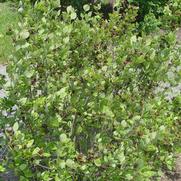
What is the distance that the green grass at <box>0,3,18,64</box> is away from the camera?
9945 millimetres

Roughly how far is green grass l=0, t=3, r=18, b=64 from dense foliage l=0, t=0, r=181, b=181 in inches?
203

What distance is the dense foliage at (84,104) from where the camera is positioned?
11.8ft

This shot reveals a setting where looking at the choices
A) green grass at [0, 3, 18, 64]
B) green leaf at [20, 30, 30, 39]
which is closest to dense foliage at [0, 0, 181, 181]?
green leaf at [20, 30, 30, 39]

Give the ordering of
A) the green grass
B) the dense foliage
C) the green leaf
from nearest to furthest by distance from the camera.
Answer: the green leaf, the dense foliage, the green grass

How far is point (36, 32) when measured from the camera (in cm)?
434

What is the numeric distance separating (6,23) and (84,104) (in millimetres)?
8341

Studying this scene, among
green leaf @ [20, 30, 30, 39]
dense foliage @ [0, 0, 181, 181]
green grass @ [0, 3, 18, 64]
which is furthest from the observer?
green grass @ [0, 3, 18, 64]

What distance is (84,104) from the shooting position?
4137 mm

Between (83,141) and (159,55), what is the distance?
1.28m

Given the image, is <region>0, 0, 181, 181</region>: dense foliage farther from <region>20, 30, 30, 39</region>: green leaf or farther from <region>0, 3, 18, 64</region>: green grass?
<region>0, 3, 18, 64</region>: green grass

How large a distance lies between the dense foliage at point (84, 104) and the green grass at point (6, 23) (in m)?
5.15

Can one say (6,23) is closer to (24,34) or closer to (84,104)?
(84,104)

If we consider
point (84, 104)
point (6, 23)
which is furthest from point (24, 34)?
point (6, 23)

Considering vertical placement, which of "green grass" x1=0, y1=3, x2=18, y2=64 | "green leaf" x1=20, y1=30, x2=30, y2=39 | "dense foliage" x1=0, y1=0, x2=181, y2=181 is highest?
"green leaf" x1=20, y1=30, x2=30, y2=39
